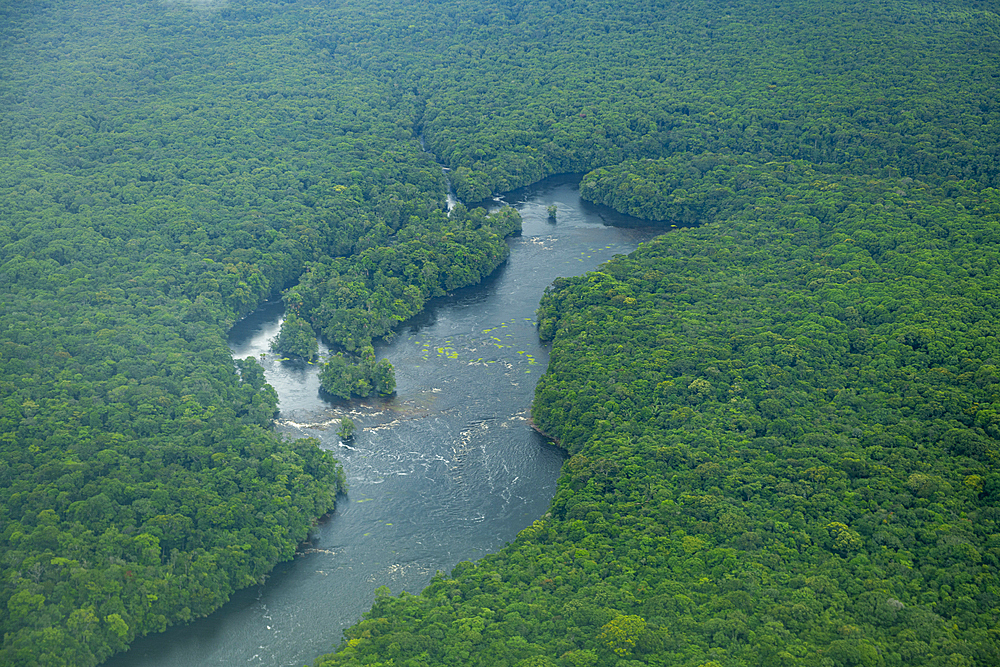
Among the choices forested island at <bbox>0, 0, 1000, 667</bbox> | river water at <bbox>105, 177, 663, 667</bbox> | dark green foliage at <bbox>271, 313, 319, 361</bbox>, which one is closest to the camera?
forested island at <bbox>0, 0, 1000, 667</bbox>

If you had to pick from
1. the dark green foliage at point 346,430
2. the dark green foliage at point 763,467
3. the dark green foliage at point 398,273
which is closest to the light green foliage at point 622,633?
the dark green foliage at point 763,467

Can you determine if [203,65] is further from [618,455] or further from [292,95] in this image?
[618,455]

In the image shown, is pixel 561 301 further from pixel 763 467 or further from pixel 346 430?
pixel 763 467

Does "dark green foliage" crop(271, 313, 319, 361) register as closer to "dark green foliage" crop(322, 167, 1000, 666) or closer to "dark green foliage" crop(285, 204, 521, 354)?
"dark green foliage" crop(285, 204, 521, 354)

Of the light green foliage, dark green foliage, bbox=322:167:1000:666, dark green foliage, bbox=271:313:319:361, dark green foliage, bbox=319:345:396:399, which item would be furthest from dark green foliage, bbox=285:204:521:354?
the light green foliage

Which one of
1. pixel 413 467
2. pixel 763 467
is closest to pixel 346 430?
pixel 413 467
